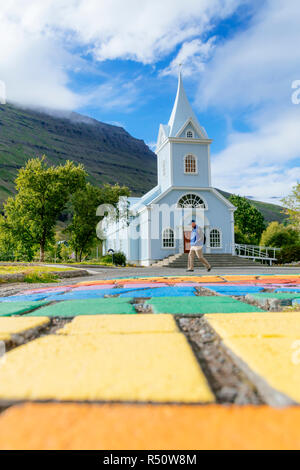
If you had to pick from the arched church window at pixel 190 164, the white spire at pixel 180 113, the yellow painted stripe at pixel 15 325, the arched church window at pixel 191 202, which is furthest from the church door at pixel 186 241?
the yellow painted stripe at pixel 15 325

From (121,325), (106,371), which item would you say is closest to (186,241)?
(121,325)

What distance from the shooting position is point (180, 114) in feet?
90.6

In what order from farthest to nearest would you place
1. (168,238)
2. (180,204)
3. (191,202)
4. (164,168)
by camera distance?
(164,168)
(191,202)
(180,204)
(168,238)

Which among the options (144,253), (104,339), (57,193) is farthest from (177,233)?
(104,339)

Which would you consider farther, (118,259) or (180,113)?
(180,113)

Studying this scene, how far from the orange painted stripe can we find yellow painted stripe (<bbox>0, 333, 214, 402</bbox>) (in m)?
0.06

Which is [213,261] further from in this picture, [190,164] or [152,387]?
[152,387]

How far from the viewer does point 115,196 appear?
99.0 ft

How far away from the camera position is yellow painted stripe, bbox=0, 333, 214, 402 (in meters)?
0.87

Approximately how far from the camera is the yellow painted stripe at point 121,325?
5.33 ft

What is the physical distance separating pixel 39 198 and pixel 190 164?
13.2 m

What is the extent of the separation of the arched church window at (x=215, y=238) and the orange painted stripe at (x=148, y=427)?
2499 centimetres

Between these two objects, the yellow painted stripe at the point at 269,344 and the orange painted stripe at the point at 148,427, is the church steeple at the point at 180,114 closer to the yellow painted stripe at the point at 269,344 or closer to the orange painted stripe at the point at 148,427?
the yellow painted stripe at the point at 269,344
